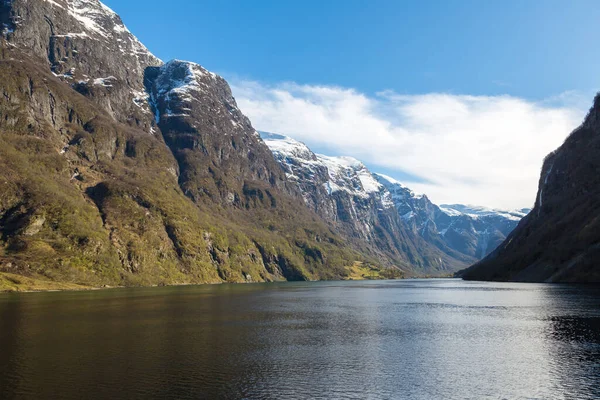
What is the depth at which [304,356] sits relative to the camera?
73000 millimetres

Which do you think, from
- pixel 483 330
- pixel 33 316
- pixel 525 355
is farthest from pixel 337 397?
pixel 33 316

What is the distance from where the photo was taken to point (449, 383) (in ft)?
187

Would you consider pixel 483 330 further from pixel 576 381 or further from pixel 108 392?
pixel 108 392

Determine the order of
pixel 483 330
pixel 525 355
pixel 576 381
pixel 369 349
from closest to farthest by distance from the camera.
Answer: pixel 576 381
pixel 525 355
pixel 369 349
pixel 483 330

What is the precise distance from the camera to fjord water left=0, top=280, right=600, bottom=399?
54438 mm

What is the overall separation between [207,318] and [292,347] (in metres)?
46.5

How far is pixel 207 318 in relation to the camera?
12150cm

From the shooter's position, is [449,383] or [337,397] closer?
[337,397]

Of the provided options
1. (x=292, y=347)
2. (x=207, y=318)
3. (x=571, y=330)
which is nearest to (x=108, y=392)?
(x=292, y=347)

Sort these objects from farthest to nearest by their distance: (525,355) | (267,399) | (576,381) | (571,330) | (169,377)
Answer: (571,330), (525,355), (169,377), (576,381), (267,399)

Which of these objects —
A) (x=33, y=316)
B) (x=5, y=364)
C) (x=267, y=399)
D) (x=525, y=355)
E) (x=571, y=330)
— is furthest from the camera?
(x=33, y=316)

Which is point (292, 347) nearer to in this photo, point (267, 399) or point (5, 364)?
point (267, 399)

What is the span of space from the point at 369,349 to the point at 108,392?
41.2 meters

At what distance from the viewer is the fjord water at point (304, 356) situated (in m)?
54.4
